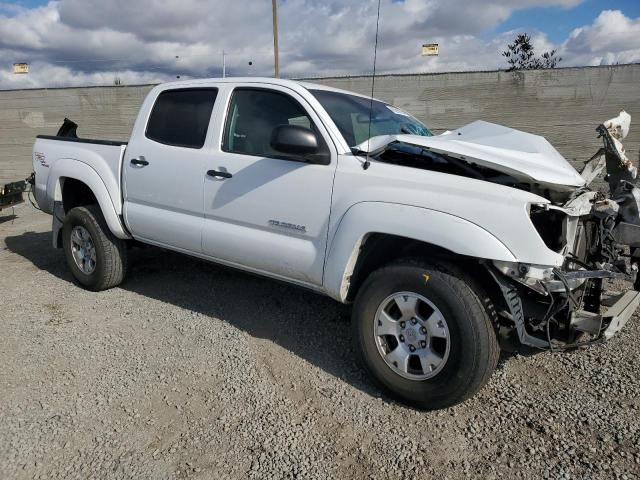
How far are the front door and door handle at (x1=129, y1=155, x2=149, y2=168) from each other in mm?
795

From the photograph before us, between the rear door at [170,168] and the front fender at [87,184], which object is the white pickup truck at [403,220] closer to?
the rear door at [170,168]

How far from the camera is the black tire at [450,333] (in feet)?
8.86

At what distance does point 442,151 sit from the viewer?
2.94m

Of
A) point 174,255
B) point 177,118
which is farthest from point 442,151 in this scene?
point 174,255

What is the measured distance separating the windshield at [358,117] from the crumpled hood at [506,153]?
1.01 ft

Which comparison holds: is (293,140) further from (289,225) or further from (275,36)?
(275,36)

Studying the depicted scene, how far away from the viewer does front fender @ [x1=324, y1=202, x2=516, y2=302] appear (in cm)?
262

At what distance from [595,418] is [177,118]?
3706 millimetres

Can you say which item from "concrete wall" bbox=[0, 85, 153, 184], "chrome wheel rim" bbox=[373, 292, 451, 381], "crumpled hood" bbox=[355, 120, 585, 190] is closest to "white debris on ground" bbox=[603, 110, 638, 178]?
"crumpled hood" bbox=[355, 120, 585, 190]

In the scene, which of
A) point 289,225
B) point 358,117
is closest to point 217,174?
point 289,225

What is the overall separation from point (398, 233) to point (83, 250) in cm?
351

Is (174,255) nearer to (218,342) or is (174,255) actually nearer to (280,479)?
(218,342)

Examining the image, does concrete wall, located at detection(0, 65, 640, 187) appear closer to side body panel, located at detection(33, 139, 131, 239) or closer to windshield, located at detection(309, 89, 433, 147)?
windshield, located at detection(309, 89, 433, 147)

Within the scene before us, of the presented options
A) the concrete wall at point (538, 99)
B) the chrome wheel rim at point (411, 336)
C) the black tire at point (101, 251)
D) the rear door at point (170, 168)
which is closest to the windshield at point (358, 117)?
the rear door at point (170, 168)
